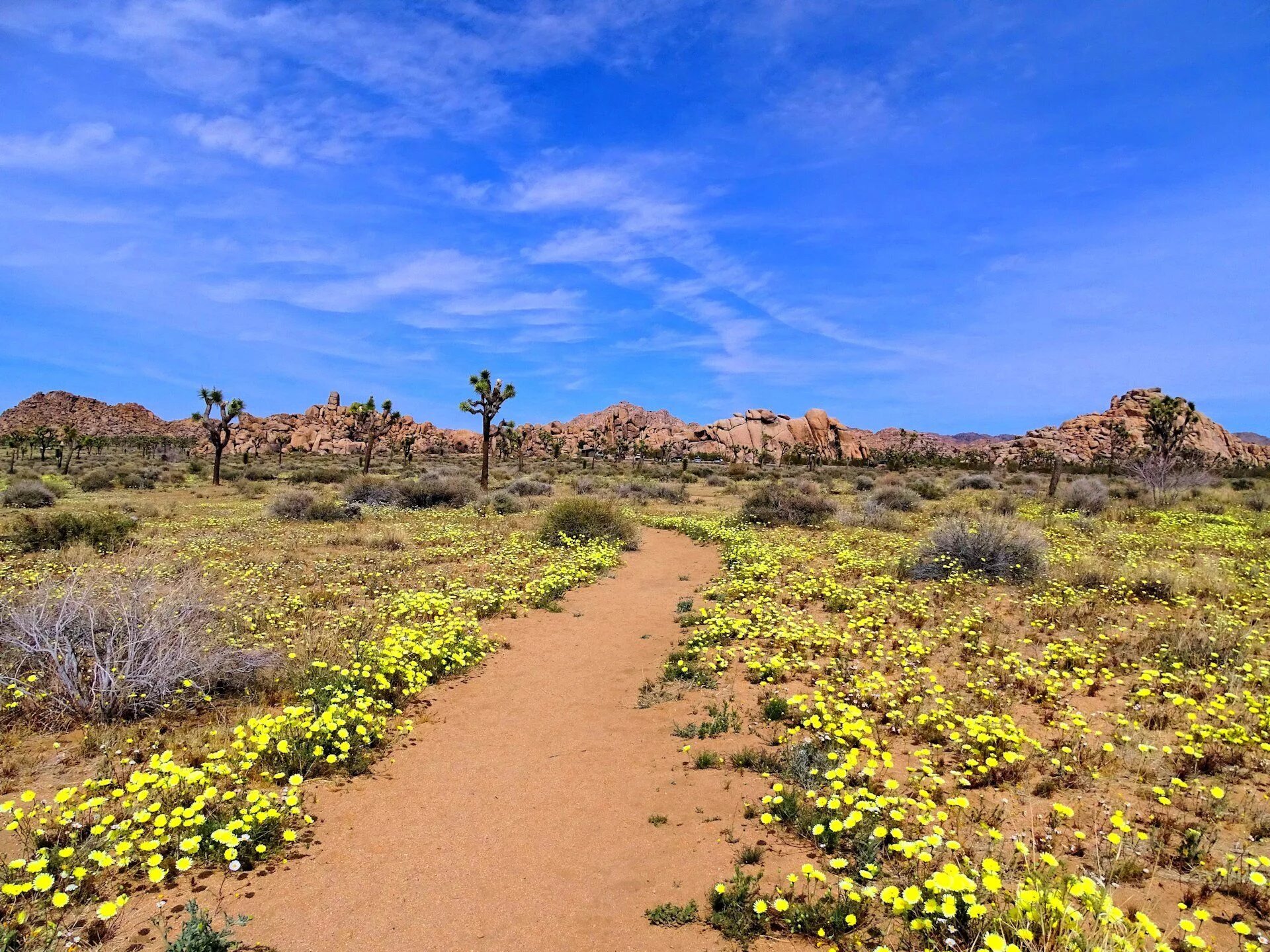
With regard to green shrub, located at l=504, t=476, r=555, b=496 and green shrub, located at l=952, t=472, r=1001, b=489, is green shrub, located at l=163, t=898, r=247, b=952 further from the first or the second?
green shrub, located at l=952, t=472, r=1001, b=489

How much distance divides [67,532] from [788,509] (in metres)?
A: 20.6

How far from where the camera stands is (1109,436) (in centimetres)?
12400

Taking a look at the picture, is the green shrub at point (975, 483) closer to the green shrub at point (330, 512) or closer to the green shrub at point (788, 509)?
the green shrub at point (788, 509)

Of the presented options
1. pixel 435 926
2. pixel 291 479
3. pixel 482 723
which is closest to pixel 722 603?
pixel 482 723

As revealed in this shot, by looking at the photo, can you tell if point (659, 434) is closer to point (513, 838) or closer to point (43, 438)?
point (43, 438)

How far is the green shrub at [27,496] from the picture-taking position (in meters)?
23.5

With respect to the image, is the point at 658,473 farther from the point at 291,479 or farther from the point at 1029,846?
the point at 1029,846

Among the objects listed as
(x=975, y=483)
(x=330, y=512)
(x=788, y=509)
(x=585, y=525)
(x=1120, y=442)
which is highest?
(x=1120, y=442)

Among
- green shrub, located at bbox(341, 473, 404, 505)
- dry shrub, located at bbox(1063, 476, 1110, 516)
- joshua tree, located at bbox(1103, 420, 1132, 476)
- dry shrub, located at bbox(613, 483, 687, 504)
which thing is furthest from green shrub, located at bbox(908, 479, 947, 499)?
joshua tree, located at bbox(1103, 420, 1132, 476)

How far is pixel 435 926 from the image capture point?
3965mm

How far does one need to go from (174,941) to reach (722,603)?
918 cm

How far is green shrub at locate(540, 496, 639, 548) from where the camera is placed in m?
18.6

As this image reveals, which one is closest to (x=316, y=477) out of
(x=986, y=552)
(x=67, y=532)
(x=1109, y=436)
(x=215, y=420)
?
(x=215, y=420)

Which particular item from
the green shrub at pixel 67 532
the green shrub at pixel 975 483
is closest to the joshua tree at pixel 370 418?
the green shrub at pixel 67 532
